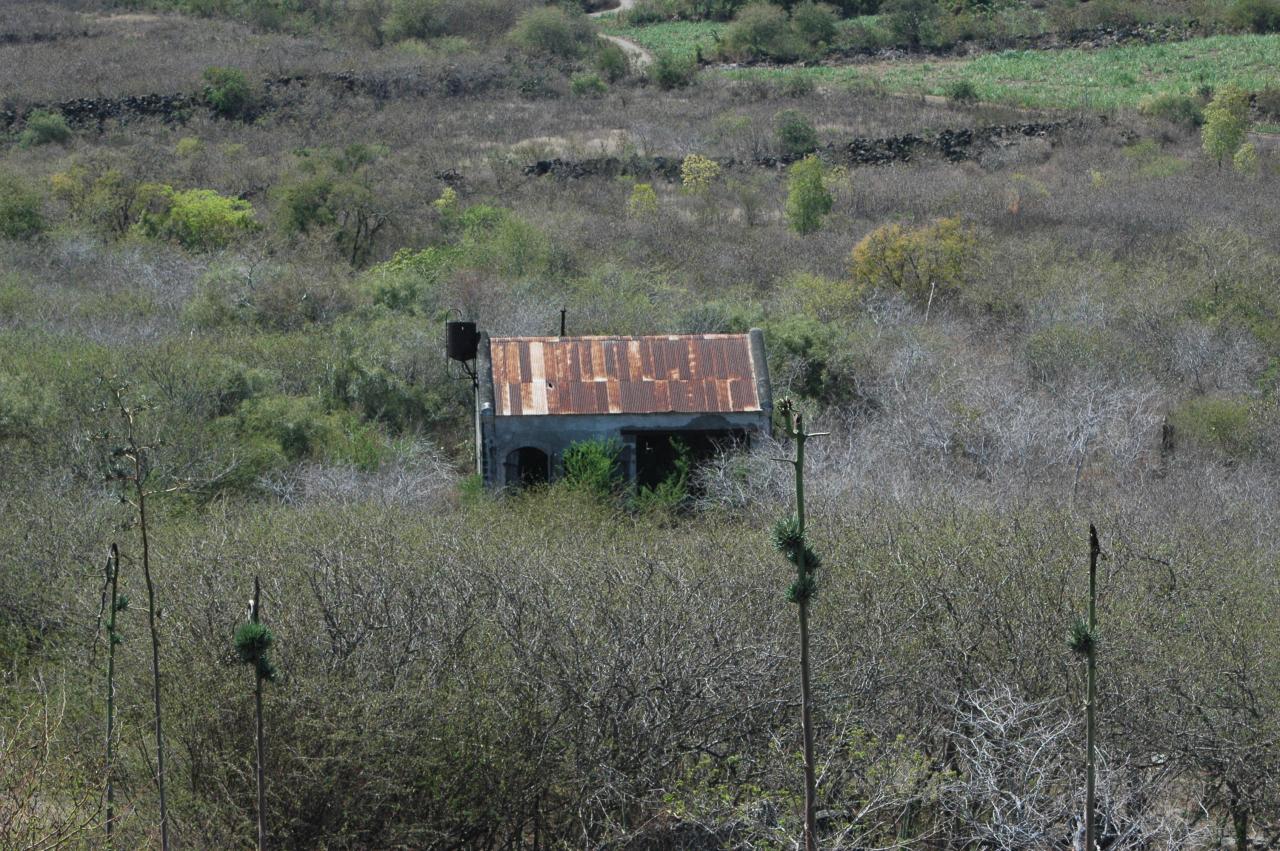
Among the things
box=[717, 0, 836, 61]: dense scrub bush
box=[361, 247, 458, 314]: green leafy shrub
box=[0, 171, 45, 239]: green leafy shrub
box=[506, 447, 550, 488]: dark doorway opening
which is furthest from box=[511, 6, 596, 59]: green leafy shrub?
box=[506, 447, 550, 488]: dark doorway opening

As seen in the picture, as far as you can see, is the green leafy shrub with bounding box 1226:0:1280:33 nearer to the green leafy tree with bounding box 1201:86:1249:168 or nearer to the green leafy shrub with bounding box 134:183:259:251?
the green leafy tree with bounding box 1201:86:1249:168

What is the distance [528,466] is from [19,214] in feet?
72.4

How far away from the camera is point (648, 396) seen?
70.4ft

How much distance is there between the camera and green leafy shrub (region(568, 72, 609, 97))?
5853 cm

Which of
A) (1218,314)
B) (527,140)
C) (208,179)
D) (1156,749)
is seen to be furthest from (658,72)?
(1156,749)

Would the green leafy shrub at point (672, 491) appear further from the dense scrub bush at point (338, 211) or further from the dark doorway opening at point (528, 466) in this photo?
the dense scrub bush at point (338, 211)

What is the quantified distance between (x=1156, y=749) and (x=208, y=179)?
38103 millimetres

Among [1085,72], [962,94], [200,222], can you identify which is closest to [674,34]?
[962,94]

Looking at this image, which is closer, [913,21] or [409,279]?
[409,279]

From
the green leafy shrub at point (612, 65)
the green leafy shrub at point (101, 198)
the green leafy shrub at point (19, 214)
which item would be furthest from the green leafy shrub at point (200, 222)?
the green leafy shrub at point (612, 65)

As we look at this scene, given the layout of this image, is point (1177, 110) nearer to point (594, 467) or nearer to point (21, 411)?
point (594, 467)

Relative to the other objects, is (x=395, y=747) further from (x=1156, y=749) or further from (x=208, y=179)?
(x=208, y=179)

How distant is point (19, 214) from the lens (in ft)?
123

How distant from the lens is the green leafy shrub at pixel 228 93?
53125mm
